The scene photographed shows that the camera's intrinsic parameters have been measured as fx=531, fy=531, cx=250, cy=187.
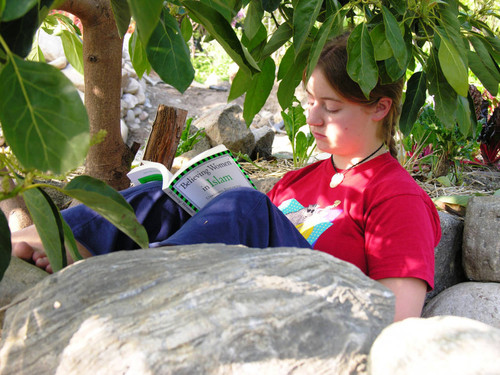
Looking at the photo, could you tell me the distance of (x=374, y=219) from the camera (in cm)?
166

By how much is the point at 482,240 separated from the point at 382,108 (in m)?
0.87

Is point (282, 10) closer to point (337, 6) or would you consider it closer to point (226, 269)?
point (337, 6)

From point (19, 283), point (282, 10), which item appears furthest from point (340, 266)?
point (282, 10)

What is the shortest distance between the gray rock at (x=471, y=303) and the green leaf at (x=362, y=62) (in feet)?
3.60

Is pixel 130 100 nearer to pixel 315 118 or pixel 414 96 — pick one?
pixel 315 118

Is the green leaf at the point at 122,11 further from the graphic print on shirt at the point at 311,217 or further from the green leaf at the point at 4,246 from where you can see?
the graphic print on shirt at the point at 311,217

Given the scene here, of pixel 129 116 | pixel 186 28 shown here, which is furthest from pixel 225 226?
pixel 129 116

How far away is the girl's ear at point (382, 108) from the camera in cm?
182

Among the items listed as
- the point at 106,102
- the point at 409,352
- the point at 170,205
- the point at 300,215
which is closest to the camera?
the point at 409,352

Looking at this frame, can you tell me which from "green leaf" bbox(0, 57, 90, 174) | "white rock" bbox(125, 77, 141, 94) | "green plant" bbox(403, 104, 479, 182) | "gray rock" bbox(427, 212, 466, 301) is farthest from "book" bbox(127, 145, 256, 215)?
"white rock" bbox(125, 77, 141, 94)

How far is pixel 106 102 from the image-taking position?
2082mm

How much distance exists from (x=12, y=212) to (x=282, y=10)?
4.06ft

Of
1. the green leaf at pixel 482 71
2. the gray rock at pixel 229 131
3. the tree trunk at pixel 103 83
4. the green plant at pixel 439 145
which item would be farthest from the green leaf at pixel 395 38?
the gray rock at pixel 229 131

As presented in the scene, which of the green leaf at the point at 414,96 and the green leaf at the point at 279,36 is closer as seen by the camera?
the green leaf at the point at 279,36
